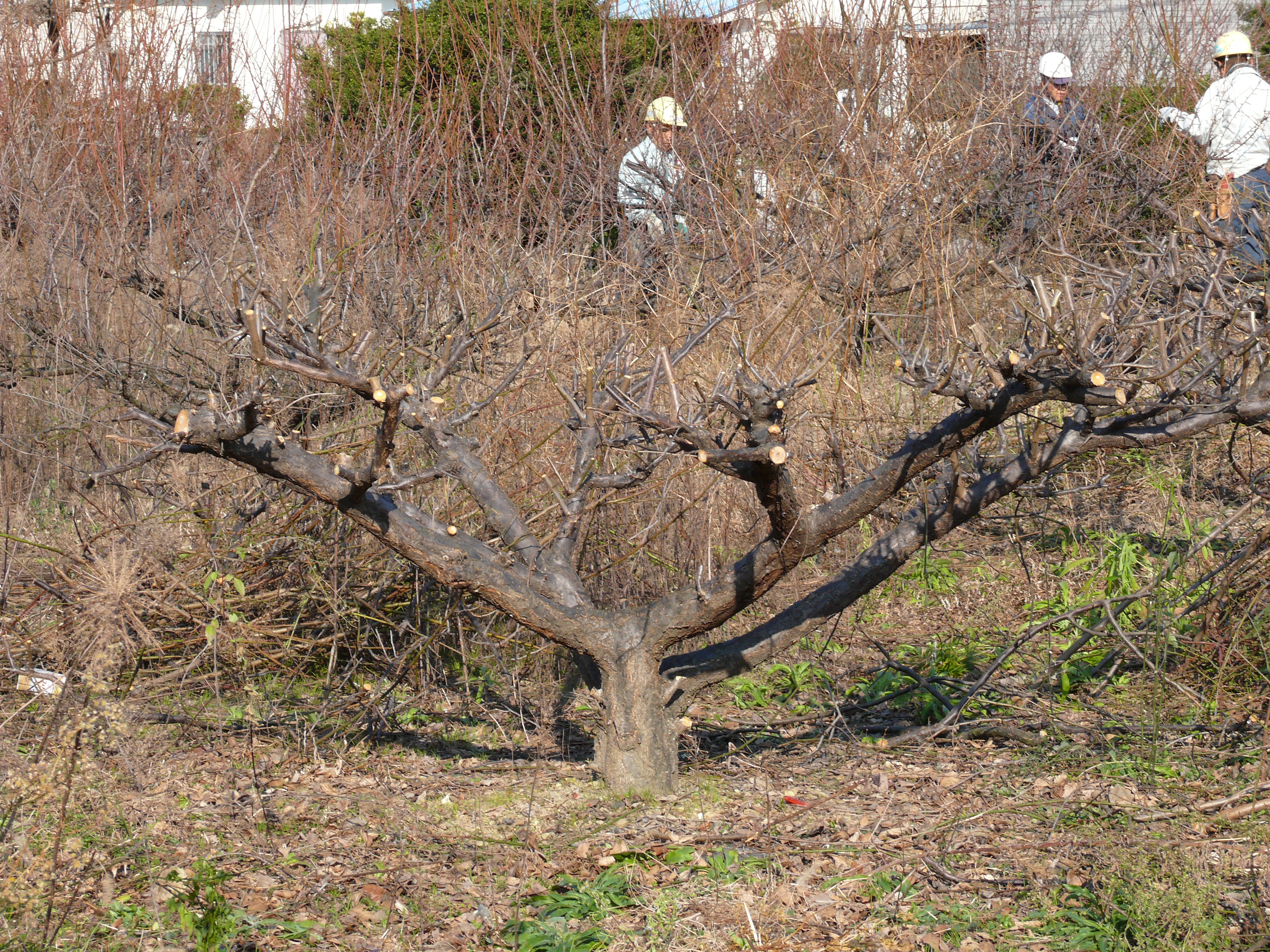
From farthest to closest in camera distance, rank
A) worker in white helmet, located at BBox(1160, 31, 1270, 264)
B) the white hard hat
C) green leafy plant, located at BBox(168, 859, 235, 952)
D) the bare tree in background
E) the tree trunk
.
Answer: the white hard hat, worker in white helmet, located at BBox(1160, 31, 1270, 264), the tree trunk, the bare tree in background, green leafy plant, located at BBox(168, 859, 235, 952)

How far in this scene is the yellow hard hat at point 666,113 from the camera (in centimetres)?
689

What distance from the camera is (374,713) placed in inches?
161

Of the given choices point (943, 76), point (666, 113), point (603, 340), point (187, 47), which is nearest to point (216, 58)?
point (187, 47)

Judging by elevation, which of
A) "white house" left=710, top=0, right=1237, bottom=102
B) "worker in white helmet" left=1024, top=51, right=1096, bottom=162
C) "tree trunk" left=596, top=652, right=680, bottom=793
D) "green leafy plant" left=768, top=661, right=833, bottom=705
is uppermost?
"white house" left=710, top=0, right=1237, bottom=102

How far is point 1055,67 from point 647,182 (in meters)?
2.77

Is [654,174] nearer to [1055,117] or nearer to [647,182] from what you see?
[647,182]

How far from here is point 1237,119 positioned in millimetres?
6875

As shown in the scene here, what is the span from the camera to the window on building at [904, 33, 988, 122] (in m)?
6.64

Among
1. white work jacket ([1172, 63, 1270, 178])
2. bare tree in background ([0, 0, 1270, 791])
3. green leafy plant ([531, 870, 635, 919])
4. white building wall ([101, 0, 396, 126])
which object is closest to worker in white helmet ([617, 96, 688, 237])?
bare tree in background ([0, 0, 1270, 791])

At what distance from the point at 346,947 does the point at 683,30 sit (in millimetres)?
6254

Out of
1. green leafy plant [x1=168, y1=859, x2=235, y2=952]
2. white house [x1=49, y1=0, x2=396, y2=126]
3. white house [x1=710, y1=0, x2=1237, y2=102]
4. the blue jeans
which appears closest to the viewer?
green leafy plant [x1=168, y1=859, x2=235, y2=952]

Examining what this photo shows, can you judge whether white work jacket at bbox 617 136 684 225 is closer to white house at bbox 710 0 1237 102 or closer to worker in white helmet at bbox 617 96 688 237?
worker in white helmet at bbox 617 96 688 237

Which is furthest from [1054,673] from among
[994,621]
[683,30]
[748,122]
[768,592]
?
[683,30]

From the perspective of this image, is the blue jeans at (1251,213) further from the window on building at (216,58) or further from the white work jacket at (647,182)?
the window on building at (216,58)
